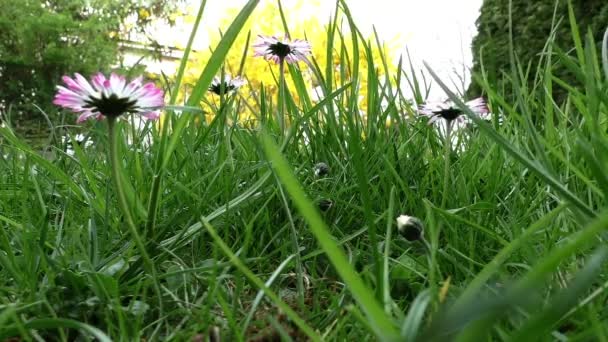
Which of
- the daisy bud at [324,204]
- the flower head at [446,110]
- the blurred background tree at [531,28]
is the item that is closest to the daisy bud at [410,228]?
the daisy bud at [324,204]

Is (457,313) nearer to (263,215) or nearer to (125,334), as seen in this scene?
(125,334)

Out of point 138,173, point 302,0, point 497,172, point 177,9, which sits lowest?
point 497,172

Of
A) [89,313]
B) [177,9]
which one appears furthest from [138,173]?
[177,9]

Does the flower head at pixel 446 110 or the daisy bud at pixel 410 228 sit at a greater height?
the flower head at pixel 446 110

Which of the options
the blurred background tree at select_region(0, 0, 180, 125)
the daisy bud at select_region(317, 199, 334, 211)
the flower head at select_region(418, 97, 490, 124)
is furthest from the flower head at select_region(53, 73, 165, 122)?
the blurred background tree at select_region(0, 0, 180, 125)

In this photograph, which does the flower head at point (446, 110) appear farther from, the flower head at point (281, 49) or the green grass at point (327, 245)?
the flower head at point (281, 49)

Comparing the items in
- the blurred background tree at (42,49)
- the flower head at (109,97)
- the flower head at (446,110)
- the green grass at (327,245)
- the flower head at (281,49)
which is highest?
the blurred background tree at (42,49)
